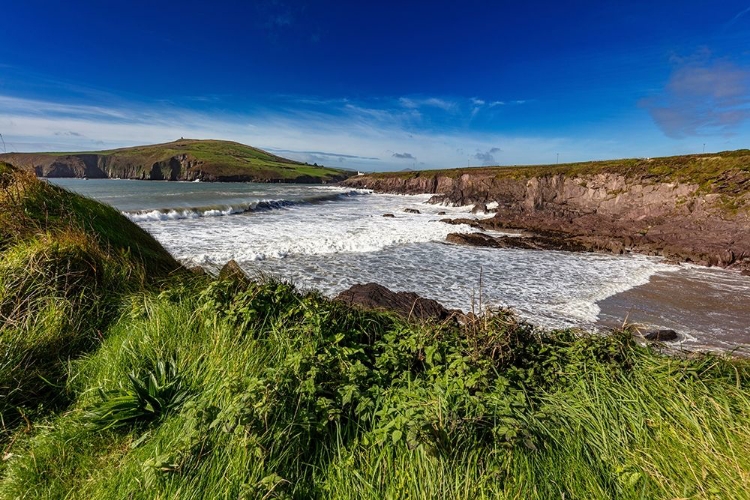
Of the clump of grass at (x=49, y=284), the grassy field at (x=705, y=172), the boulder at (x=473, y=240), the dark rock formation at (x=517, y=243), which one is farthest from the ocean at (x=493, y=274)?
the grassy field at (x=705, y=172)

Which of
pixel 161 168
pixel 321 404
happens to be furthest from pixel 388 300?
pixel 161 168

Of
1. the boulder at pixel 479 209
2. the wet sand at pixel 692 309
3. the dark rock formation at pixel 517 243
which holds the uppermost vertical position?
the boulder at pixel 479 209

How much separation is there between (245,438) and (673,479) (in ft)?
9.05

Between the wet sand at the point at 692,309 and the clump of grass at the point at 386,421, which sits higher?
the clump of grass at the point at 386,421

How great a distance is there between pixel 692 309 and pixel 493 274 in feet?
20.7

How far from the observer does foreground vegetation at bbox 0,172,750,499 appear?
2113mm

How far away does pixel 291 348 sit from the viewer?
118 inches

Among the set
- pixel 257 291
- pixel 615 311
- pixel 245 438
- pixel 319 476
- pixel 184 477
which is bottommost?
pixel 615 311

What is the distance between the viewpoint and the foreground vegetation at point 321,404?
2.11 meters

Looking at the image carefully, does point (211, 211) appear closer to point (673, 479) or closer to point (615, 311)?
point (615, 311)

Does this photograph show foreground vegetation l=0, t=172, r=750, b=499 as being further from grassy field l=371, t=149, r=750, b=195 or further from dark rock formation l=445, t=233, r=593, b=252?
grassy field l=371, t=149, r=750, b=195

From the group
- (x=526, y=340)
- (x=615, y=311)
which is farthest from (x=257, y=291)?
(x=615, y=311)

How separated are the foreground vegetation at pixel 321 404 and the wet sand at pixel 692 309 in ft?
23.9

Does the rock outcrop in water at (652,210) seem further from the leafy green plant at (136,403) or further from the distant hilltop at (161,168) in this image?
the distant hilltop at (161,168)
